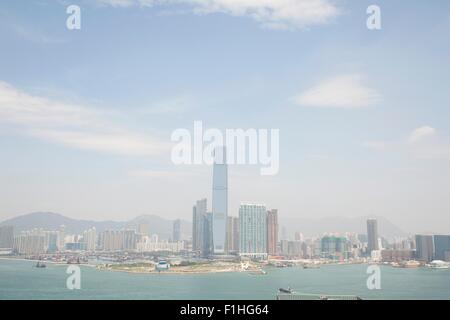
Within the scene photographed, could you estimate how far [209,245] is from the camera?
992 inches

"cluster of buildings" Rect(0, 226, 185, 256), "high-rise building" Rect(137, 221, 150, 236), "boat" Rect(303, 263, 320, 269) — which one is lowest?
"boat" Rect(303, 263, 320, 269)

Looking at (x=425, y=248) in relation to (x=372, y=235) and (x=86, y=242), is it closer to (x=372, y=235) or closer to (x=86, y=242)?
(x=372, y=235)

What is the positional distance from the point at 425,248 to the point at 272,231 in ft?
29.9

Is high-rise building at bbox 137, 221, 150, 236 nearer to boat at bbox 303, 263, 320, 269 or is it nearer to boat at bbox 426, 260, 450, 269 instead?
boat at bbox 303, 263, 320, 269

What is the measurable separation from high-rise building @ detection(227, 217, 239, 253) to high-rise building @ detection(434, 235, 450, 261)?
11.6 meters

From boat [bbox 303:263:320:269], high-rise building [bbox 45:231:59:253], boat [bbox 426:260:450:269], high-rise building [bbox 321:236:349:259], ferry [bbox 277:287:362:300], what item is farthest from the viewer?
high-rise building [bbox 45:231:59:253]

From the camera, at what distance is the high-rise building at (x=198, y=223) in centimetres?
2633

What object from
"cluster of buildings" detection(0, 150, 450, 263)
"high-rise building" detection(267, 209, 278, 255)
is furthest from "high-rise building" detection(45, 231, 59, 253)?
"high-rise building" detection(267, 209, 278, 255)

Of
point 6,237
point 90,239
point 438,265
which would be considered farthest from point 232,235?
point 6,237

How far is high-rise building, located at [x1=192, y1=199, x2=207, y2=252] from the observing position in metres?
26.3

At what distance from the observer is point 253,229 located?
82.1 ft
